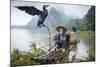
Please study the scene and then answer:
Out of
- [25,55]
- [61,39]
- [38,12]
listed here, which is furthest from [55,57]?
[38,12]

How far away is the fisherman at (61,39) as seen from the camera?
2.24 m

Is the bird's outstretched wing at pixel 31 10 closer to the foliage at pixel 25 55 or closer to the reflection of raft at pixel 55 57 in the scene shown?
the foliage at pixel 25 55

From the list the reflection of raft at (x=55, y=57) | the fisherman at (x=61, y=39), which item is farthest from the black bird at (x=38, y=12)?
the reflection of raft at (x=55, y=57)

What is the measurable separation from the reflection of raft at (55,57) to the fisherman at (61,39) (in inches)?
1.9

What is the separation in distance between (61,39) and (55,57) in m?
0.23

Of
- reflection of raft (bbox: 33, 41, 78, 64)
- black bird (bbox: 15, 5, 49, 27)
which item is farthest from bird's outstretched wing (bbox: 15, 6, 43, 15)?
reflection of raft (bbox: 33, 41, 78, 64)

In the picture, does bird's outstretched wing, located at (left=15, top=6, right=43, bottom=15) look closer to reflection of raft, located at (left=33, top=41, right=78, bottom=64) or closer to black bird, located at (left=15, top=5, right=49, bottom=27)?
black bird, located at (left=15, top=5, right=49, bottom=27)

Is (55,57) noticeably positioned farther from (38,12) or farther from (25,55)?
(38,12)

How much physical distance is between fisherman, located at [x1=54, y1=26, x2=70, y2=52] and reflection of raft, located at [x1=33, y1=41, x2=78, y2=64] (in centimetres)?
5

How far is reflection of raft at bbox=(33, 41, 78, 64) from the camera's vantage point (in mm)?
2172

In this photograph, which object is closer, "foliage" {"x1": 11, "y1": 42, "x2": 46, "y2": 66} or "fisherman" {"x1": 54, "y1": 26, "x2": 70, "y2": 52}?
"foliage" {"x1": 11, "y1": 42, "x2": 46, "y2": 66}

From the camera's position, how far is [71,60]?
2.28 meters

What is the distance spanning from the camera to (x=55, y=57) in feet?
7.27
